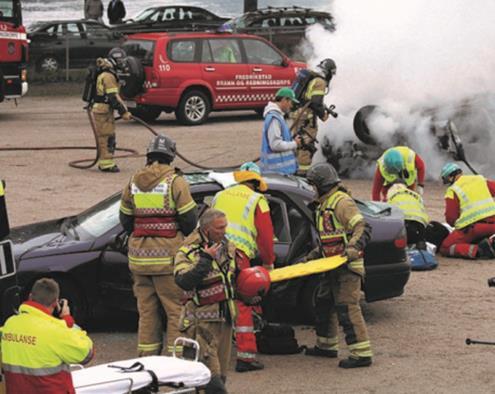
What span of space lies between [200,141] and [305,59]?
11.3 metres

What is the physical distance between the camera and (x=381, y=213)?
1121 cm

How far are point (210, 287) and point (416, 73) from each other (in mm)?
10821

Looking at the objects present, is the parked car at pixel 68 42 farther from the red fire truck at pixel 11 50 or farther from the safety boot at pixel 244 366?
the safety boot at pixel 244 366

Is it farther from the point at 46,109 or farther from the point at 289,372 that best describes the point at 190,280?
the point at 46,109

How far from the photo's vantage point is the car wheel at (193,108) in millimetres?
23469

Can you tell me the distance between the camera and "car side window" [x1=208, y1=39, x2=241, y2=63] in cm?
2409

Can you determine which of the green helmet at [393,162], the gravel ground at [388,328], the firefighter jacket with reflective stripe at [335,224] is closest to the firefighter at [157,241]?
the gravel ground at [388,328]

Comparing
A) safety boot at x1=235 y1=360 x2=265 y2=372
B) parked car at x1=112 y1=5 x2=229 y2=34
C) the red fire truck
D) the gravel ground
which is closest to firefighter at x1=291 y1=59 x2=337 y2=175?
the gravel ground

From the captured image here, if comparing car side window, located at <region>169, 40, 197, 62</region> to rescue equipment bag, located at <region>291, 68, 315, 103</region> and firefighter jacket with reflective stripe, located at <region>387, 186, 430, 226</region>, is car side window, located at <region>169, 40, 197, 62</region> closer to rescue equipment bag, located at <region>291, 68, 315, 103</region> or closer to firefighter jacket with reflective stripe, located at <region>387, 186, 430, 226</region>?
rescue equipment bag, located at <region>291, 68, 315, 103</region>

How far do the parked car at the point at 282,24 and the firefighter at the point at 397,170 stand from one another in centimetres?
1992

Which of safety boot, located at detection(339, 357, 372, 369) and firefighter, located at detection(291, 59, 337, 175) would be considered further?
firefighter, located at detection(291, 59, 337, 175)

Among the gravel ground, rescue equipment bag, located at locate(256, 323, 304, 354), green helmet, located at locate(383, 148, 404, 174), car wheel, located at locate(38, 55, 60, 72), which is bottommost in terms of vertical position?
the gravel ground

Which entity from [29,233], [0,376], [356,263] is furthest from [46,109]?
[0,376]

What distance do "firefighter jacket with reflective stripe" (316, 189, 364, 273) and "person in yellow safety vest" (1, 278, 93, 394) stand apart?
3.24 m
